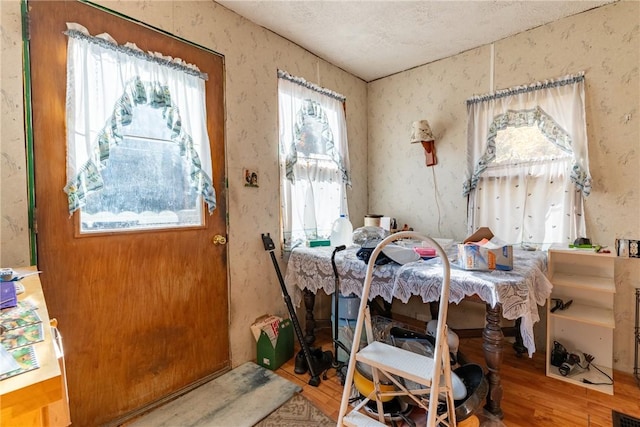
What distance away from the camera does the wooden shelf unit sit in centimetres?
196

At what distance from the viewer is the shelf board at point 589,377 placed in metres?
1.89

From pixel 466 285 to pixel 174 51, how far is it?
7.17ft

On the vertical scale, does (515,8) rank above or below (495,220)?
above

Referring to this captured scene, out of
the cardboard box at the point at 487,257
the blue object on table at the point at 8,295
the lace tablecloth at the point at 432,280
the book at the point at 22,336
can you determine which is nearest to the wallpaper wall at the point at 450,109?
the lace tablecloth at the point at 432,280

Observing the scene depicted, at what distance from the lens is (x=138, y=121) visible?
67.3 inches

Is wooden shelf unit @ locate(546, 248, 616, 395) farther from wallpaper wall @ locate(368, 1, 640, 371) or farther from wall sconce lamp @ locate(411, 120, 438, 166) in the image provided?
wall sconce lamp @ locate(411, 120, 438, 166)

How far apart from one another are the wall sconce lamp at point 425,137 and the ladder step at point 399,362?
2020mm

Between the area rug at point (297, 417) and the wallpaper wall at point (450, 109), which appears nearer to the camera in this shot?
the area rug at point (297, 417)

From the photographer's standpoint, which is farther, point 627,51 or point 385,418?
point 627,51

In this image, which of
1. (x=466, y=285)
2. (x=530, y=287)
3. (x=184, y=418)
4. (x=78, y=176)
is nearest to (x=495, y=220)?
(x=530, y=287)

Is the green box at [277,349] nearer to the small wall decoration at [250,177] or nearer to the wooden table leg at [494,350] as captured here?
the small wall decoration at [250,177]

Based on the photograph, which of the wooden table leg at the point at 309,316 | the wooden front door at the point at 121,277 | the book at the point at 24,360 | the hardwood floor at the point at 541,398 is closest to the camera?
the book at the point at 24,360

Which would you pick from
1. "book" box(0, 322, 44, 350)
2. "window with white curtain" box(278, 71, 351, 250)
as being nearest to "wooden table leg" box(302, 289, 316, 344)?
"window with white curtain" box(278, 71, 351, 250)

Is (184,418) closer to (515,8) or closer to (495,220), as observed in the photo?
(495,220)
